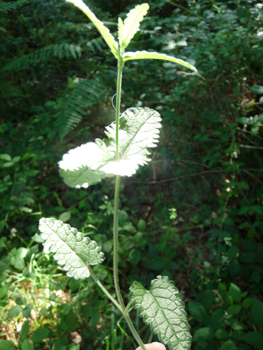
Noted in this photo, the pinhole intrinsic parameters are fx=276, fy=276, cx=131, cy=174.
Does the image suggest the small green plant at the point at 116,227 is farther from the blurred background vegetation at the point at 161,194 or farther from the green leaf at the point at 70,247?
the blurred background vegetation at the point at 161,194

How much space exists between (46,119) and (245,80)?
168 cm

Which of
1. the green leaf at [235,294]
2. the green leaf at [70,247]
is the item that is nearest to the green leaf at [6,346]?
the green leaf at [70,247]

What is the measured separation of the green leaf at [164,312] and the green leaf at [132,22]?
58cm

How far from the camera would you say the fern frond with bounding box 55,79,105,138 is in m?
2.41

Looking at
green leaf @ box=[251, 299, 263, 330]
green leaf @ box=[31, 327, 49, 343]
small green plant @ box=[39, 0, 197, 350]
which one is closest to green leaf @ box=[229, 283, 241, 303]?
green leaf @ box=[251, 299, 263, 330]

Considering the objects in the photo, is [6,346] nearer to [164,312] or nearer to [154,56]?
[164,312]

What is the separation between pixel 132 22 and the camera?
561 mm

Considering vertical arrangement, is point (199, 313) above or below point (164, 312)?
below

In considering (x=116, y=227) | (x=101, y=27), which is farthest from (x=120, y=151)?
(x=101, y=27)

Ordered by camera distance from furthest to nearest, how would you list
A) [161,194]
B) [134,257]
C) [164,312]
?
[161,194] < [134,257] < [164,312]

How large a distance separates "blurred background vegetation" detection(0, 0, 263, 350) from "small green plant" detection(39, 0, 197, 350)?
791mm

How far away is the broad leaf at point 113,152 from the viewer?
659mm

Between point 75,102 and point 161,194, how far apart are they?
114 centimetres

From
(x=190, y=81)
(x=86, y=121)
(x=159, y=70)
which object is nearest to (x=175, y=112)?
(x=190, y=81)
